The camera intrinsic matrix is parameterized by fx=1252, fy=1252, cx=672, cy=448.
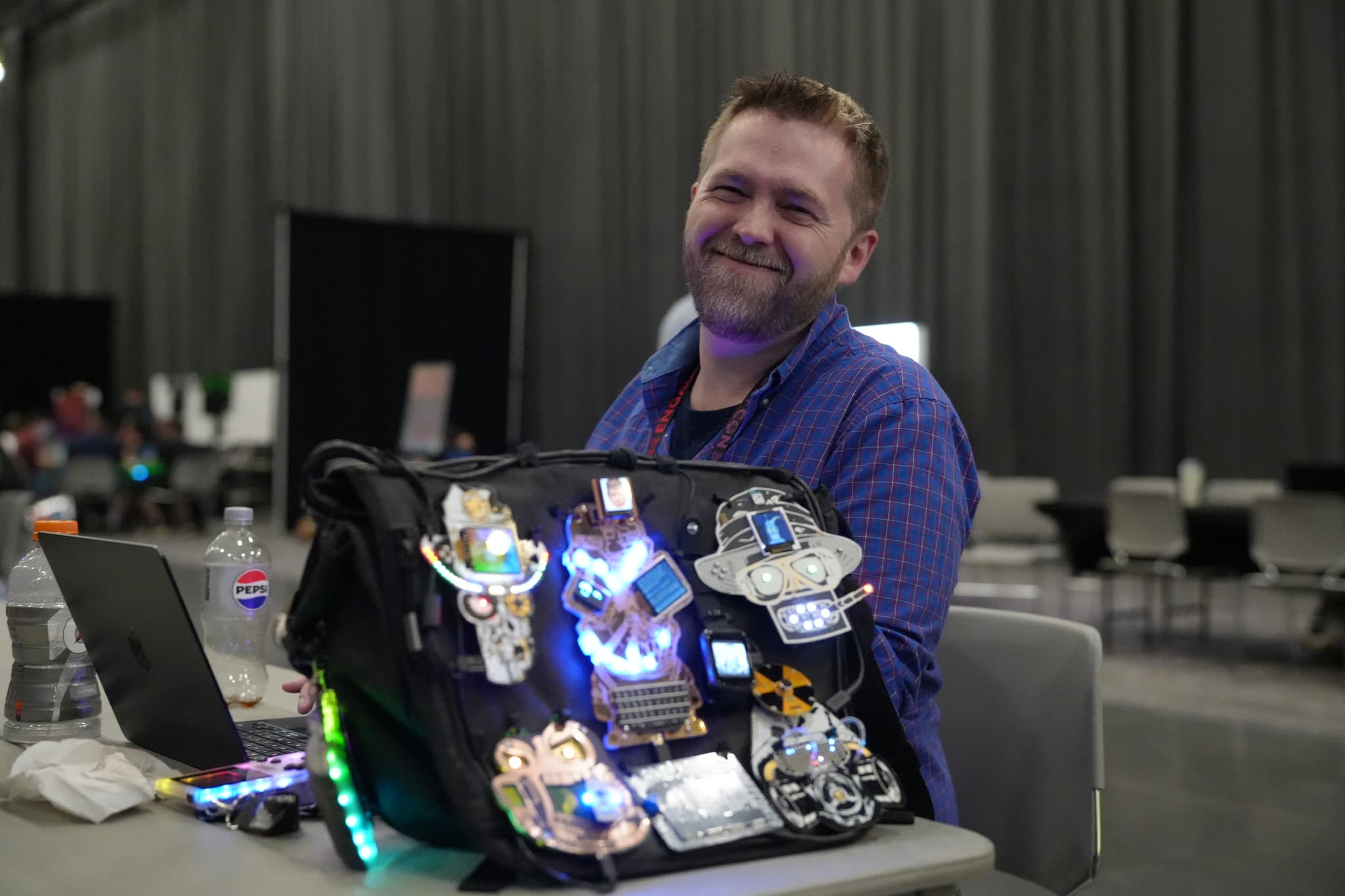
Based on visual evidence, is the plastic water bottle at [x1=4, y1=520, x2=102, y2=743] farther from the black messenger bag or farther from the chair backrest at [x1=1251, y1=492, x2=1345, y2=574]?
the chair backrest at [x1=1251, y1=492, x2=1345, y2=574]

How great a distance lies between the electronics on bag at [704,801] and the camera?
2.71ft

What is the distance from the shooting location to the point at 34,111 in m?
16.9

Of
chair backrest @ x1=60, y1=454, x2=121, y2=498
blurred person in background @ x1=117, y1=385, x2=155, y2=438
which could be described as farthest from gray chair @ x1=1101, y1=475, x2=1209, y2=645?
blurred person in background @ x1=117, y1=385, x2=155, y2=438

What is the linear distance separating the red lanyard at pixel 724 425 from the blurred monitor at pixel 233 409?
10815mm

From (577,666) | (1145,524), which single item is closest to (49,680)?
(577,666)

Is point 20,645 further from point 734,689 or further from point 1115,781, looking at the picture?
point 1115,781

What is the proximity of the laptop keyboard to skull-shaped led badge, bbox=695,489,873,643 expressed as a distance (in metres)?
0.45

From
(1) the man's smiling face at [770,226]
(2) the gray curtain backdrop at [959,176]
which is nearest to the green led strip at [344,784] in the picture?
(1) the man's smiling face at [770,226]

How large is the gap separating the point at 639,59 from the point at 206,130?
21.6ft

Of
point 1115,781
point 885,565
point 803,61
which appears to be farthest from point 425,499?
point 803,61

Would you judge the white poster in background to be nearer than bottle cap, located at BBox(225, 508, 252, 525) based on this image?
No

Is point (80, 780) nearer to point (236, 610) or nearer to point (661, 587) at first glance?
point (661, 587)

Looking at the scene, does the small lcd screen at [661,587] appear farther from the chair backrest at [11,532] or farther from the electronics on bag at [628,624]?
the chair backrest at [11,532]

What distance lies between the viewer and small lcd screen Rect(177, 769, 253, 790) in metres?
1.00
